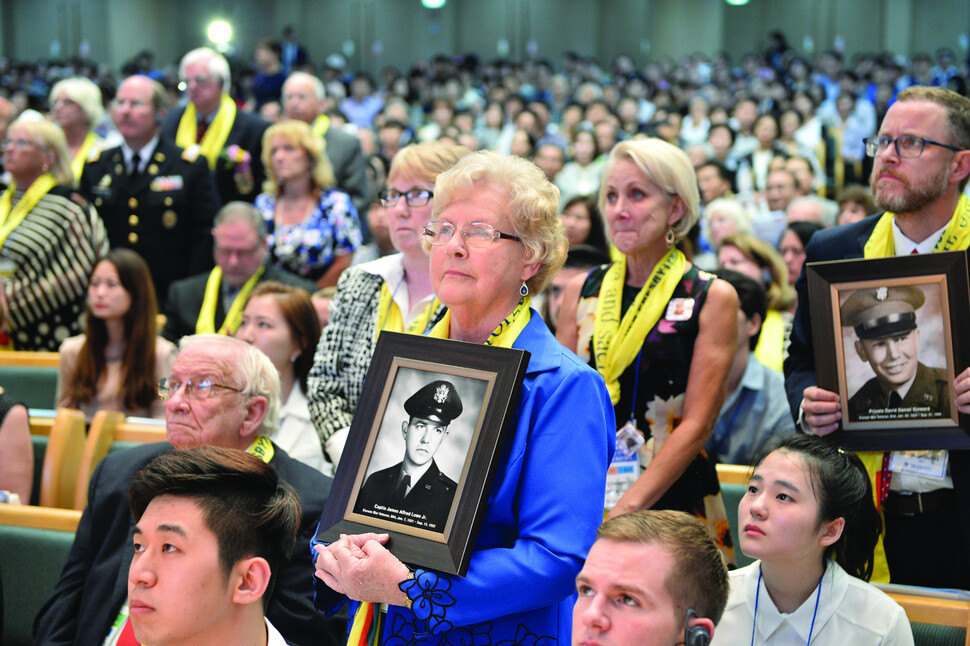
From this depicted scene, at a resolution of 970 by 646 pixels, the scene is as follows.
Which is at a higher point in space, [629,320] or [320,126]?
[320,126]

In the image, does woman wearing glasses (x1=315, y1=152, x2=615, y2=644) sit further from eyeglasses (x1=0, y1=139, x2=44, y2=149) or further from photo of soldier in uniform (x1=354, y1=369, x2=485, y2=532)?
eyeglasses (x1=0, y1=139, x2=44, y2=149)

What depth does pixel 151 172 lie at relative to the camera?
513cm

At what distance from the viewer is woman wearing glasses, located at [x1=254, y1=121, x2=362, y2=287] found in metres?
4.75

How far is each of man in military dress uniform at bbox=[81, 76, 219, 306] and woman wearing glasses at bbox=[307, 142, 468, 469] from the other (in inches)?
103

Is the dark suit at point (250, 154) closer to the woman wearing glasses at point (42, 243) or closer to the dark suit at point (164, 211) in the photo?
the dark suit at point (164, 211)

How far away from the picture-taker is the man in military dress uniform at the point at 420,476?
1494 millimetres

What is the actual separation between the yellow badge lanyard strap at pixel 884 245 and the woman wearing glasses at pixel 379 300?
3.51ft

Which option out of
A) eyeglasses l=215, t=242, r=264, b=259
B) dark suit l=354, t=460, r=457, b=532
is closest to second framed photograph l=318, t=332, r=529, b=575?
dark suit l=354, t=460, r=457, b=532

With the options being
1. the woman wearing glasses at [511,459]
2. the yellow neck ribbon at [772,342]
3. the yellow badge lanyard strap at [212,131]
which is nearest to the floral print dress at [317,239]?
the yellow badge lanyard strap at [212,131]

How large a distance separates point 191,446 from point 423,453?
112 centimetres

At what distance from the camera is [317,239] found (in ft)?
15.6

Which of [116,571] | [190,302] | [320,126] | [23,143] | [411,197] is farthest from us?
[320,126]

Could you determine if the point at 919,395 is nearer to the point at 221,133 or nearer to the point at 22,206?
the point at 22,206

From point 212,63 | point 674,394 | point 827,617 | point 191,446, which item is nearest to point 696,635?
point 827,617
